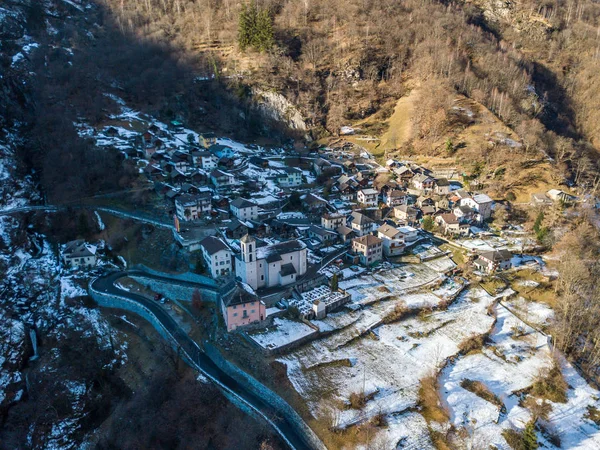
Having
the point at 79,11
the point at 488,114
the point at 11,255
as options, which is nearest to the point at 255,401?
the point at 11,255

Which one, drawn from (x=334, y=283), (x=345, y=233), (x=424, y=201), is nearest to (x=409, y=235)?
(x=345, y=233)

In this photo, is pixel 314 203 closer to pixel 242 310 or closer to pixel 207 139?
pixel 242 310

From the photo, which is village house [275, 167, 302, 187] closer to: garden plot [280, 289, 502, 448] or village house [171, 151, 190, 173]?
village house [171, 151, 190, 173]

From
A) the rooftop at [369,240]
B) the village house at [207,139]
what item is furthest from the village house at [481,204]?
the village house at [207,139]

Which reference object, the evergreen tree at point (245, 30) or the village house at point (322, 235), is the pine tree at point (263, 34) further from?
the village house at point (322, 235)

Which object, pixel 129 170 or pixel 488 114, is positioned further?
pixel 488 114

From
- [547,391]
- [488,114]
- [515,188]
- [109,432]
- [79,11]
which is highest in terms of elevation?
[79,11]

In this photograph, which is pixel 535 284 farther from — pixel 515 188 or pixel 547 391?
pixel 515 188

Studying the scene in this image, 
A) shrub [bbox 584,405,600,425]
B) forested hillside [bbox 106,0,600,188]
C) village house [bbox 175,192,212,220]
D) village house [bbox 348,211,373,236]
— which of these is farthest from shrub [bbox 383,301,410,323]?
forested hillside [bbox 106,0,600,188]
